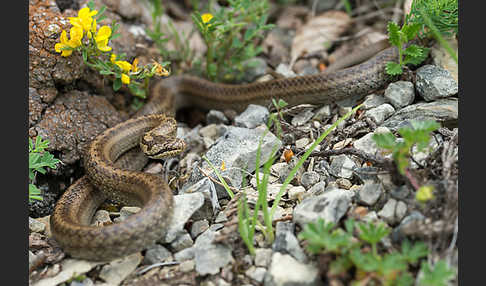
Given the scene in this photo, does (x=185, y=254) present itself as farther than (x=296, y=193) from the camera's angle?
No

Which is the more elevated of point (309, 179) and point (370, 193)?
point (370, 193)

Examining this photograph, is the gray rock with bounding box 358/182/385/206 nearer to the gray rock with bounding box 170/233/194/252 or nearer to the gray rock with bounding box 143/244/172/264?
the gray rock with bounding box 170/233/194/252

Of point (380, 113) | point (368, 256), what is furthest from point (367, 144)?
point (368, 256)

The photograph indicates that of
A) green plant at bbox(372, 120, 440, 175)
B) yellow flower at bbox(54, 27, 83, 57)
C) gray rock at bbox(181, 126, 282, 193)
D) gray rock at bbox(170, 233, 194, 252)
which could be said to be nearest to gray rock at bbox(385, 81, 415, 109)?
gray rock at bbox(181, 126, 282, 193)

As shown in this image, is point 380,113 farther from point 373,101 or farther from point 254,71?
point 254,71

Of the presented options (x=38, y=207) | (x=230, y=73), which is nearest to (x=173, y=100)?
(x=230, y=73)

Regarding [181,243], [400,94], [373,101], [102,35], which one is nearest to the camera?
[181,243]

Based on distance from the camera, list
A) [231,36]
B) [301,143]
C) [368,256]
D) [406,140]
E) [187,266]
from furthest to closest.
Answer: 1. [231,36]
2. [301,143]
3. [187,266]
4. [406,140]
5. [368,256]

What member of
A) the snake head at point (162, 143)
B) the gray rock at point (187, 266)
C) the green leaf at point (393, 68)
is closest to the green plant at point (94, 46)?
the snake head at point (162, 143)
